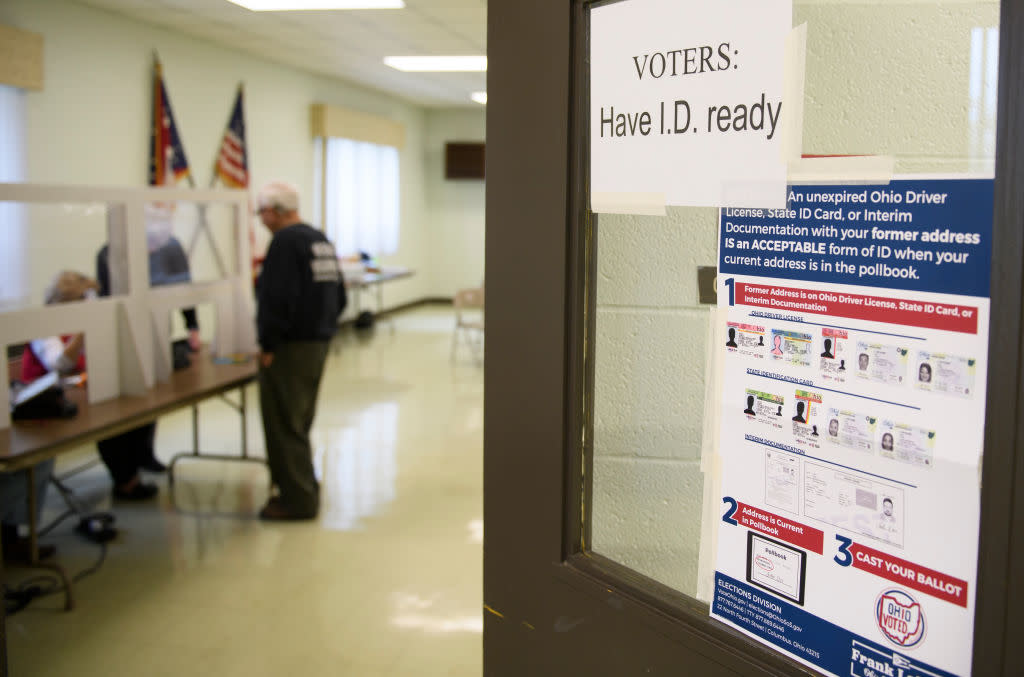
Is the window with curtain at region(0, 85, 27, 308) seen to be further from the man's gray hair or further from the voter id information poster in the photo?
the voter id information poster

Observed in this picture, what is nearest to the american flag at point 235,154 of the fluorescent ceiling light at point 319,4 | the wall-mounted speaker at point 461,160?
the fluorescent ceiling light at point 319,4

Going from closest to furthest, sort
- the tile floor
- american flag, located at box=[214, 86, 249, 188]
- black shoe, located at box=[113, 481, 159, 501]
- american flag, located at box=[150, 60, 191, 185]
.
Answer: the tile floor
black shoe, located at box=[113, 481, 159, 501]
american flag, located at box=[150, 60, 191, 185]
american flag, located at box=[214, 86, 249, 188]

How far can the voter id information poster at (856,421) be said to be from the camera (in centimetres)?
75

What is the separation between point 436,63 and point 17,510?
5709 mm

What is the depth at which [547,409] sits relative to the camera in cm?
107

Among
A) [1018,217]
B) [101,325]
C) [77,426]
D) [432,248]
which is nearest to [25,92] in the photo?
[101,325]

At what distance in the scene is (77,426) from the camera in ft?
10.6

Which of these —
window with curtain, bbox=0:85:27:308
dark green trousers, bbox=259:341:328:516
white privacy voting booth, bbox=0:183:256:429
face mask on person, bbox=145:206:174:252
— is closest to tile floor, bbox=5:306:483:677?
dark green trousers, bbox=259:341:328:516

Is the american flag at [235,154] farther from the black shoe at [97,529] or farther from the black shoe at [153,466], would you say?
the black shoe at [97,529]

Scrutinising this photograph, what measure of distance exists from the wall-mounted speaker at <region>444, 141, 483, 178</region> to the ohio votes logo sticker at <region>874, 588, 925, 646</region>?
39.6ft

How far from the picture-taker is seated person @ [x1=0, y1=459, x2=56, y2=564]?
132 inches

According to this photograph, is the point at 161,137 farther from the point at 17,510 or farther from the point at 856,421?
the point at 856,421

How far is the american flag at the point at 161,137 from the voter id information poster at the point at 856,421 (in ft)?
21.1

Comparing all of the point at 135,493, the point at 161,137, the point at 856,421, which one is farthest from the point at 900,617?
the point at 161,137
